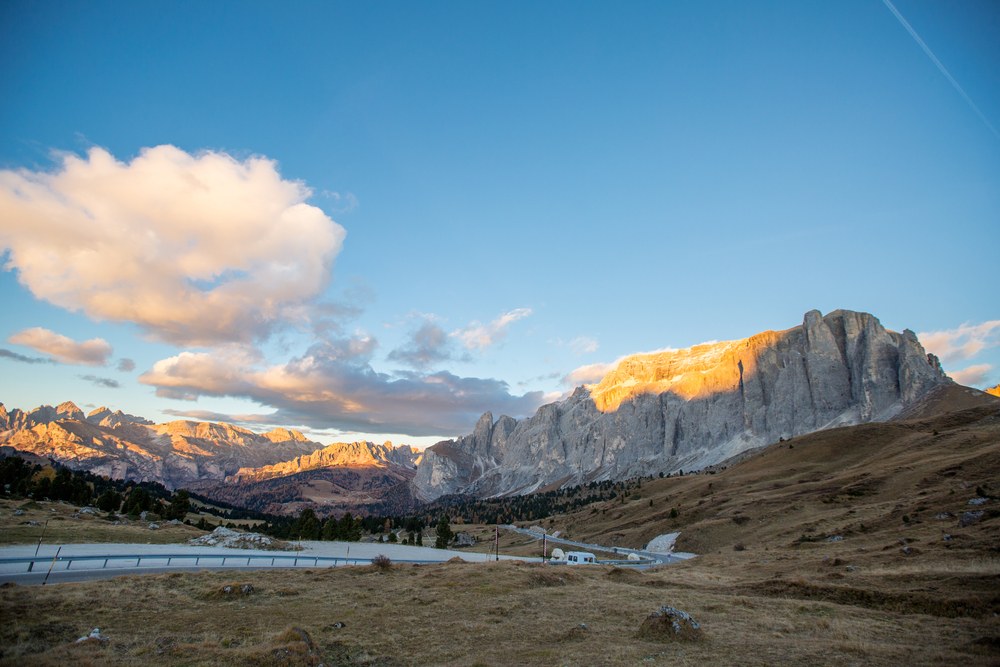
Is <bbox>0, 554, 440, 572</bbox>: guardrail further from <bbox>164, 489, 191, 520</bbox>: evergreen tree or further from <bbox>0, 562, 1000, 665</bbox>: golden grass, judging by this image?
<bbox>164, 489, 191, 520</bbox>: evergreen tree

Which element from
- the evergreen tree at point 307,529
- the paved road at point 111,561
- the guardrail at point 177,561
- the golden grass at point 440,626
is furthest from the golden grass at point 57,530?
the golden grass at point 440,626

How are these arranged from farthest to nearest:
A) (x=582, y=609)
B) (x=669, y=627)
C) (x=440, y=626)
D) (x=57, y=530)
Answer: (x=57, y=530) < (x=582, y=609) < (x=440, y=626) < (x=669, y=627)

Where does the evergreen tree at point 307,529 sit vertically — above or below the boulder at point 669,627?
below

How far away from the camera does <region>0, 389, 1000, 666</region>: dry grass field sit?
20.0m

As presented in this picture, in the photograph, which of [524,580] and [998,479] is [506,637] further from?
[998,479]

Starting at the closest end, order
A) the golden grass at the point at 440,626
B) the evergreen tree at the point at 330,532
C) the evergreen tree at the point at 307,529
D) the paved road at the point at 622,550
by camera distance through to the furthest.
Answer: the golden grass at the point at 440,626
the paved road at the point at 622,550
the evergreen tree at the point at 307,529
the evergreen tree at the point at 330,532

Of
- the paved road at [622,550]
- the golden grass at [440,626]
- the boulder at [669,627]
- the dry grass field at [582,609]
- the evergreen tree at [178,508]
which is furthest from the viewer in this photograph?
the evergreen tree at [178,508]

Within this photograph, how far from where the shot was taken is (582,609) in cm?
3109

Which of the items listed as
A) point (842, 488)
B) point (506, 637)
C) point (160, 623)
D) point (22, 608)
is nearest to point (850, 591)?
point (506, 637)

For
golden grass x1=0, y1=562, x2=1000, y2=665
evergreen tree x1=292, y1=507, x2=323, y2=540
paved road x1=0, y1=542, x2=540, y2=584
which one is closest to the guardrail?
paved road x1=0, y1=542, x2=540, y2=584

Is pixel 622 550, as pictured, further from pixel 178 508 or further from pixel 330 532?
pixel 178 508

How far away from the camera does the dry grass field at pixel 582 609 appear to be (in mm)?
20047

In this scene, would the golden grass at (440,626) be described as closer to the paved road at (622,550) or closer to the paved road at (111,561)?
the paved road at (111,561)

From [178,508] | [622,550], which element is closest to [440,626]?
[622,550]
